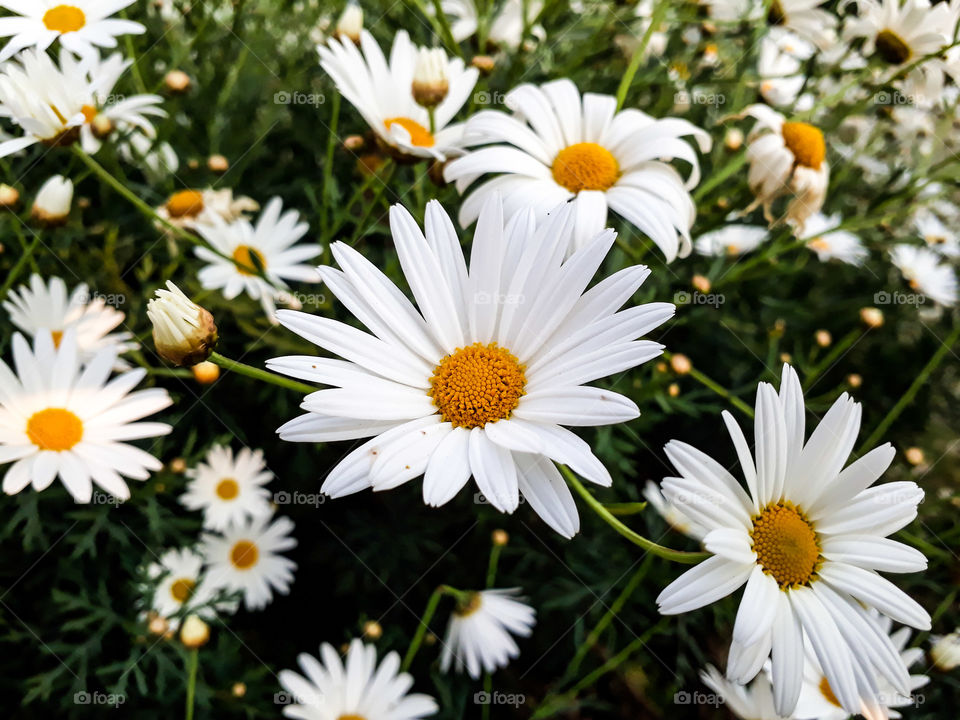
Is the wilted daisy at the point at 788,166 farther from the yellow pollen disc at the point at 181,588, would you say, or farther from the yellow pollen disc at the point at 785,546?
the yellow pollen disc at the point at 181,588

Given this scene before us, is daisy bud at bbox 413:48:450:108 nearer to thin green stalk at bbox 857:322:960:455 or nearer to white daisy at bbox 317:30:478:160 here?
white daisy at bbox 317:30:478:160

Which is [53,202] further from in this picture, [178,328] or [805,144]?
[805,144]

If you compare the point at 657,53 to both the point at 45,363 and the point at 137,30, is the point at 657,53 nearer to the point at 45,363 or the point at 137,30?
the point at 137,30

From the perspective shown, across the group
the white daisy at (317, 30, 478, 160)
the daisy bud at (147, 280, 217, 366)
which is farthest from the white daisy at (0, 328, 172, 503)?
the white daisy at (317, 30, 478, 160)

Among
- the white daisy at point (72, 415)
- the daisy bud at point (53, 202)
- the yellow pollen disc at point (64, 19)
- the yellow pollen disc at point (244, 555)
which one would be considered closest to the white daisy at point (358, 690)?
the yellow pollen disc at point (244, 555)

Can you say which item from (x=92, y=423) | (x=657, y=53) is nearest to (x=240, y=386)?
(x=92, y=423)

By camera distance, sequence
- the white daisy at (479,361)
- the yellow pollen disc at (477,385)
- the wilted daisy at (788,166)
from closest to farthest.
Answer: the white daisy at (479,361), the yellow pollen disc at (477,385), the wilted daisy at (788,166)
